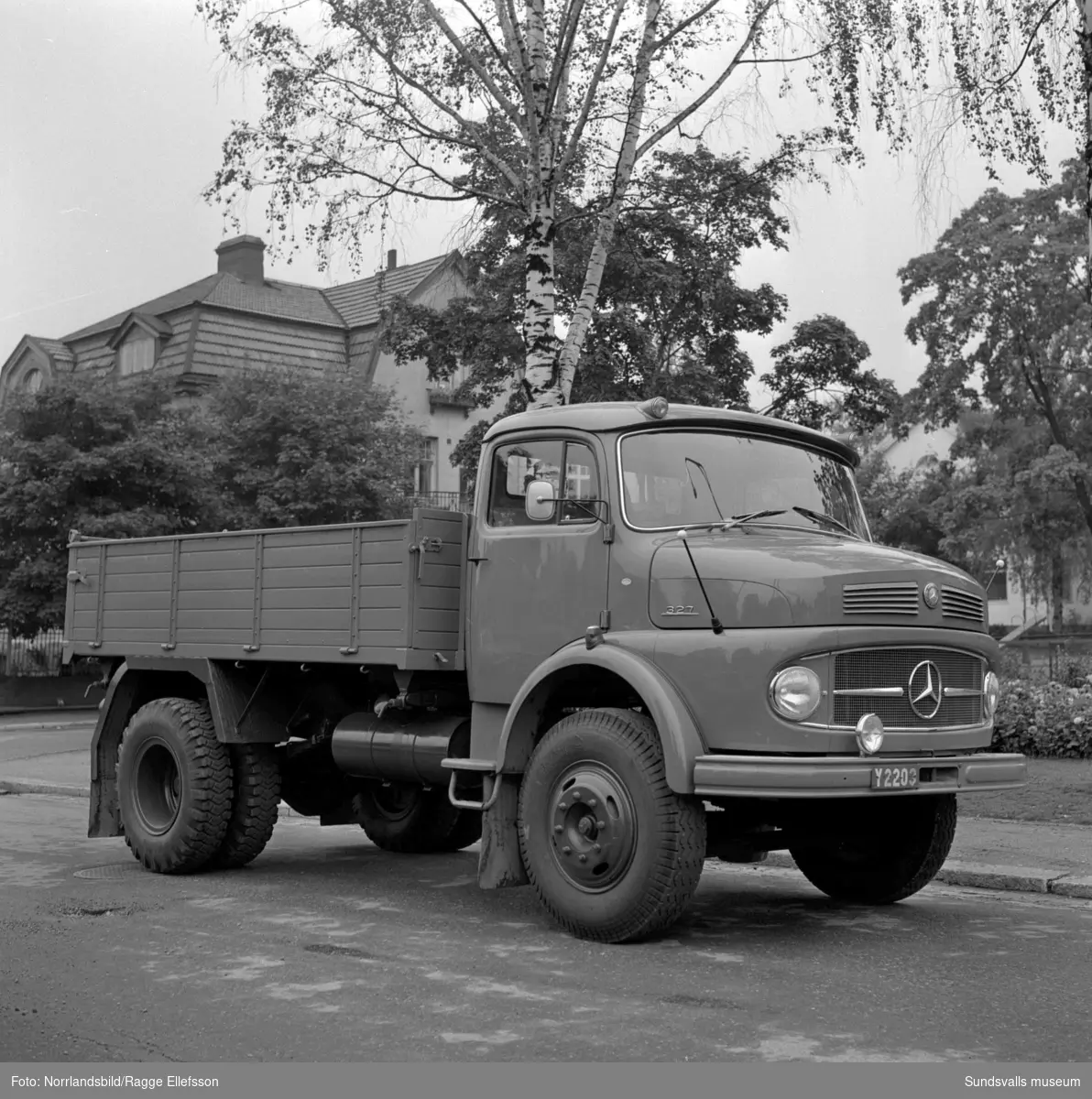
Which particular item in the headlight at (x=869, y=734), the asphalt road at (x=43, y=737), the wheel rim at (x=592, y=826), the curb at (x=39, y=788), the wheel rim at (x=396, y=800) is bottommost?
the curb at (x=39, y=788)

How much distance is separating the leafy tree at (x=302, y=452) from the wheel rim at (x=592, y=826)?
2397 centimetres

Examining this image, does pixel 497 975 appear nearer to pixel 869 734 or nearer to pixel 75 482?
pixel 869 734

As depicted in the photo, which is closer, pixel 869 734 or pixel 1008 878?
pixel 869 734

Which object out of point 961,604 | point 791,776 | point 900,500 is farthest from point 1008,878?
point 900,500

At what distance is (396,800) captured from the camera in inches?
432

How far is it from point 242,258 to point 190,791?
4028 centimetres

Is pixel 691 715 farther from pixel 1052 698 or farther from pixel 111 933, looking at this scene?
pixel 1052 698

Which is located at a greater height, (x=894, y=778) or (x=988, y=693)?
(x=988, y=693)

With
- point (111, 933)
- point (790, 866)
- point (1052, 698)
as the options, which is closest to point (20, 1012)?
point (111, 933)

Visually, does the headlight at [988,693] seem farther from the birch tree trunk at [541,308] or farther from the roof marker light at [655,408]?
the birch tree trunk at [541,308]

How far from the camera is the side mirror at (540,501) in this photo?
801 centimetres

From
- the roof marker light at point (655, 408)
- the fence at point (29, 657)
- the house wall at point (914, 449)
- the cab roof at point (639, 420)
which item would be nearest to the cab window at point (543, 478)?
the cab roof at point (639, 420)

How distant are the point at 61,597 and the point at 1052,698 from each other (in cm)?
2129

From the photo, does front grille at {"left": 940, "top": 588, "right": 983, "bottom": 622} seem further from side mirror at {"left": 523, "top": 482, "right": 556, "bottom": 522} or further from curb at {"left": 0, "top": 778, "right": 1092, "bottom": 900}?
curb at {"left": 0, "top": 778, "right": 1092, "bottom": 900}
